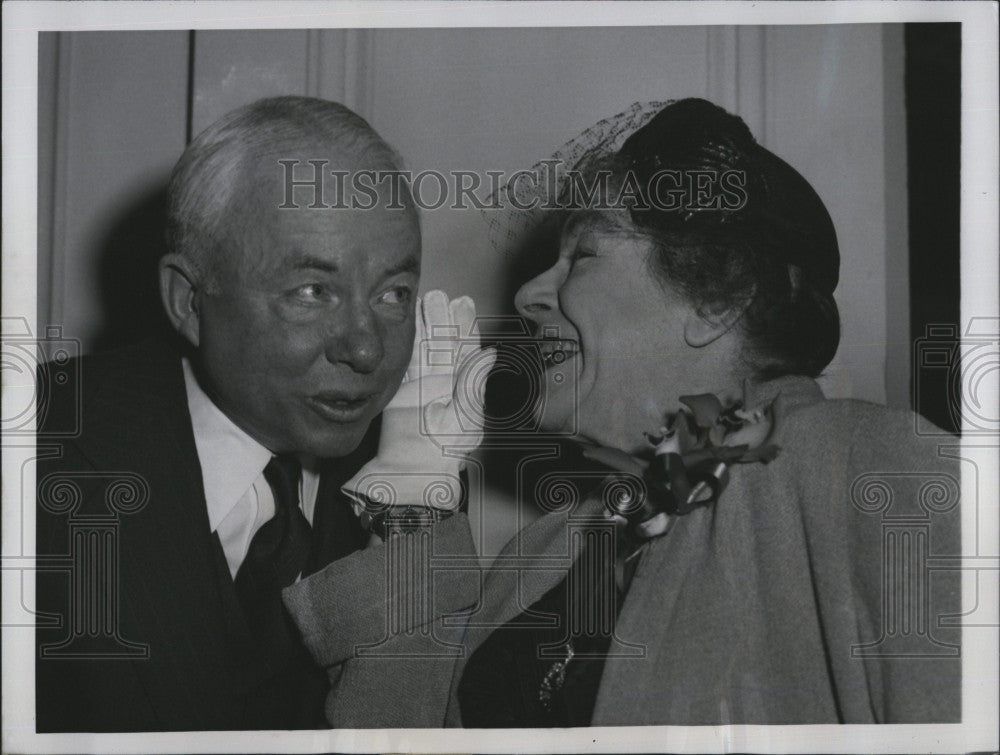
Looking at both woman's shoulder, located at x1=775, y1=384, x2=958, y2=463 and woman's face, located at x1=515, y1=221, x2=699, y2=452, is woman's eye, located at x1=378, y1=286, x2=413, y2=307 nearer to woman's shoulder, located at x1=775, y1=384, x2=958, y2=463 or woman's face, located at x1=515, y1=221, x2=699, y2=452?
woman's face, located at x1=515, y1=221, x2=699, y2=452

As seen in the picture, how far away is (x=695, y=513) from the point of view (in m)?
1.24

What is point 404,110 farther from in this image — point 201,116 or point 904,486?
point 904,486

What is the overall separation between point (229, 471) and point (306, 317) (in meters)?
0.22

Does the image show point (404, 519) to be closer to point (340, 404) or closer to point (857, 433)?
point (340, 404)

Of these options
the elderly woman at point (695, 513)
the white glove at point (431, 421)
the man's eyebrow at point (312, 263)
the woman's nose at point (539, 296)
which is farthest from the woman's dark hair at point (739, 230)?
the man's eyebrow at point (312, 263)

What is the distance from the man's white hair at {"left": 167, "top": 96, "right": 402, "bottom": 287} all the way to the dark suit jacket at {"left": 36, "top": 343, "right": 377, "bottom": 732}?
0.15 meters

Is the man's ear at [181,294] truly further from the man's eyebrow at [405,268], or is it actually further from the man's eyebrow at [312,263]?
the man's eyebrow at [405,268]

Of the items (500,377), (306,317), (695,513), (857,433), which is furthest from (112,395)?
(857,433)

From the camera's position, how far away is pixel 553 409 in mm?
1296

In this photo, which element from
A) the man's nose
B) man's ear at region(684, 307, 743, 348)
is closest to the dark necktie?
the man's nose

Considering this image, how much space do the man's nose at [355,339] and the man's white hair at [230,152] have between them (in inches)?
6.5

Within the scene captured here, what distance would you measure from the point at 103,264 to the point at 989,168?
112cm

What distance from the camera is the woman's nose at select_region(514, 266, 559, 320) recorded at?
1.30 m

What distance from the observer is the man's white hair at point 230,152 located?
4.17 feet
